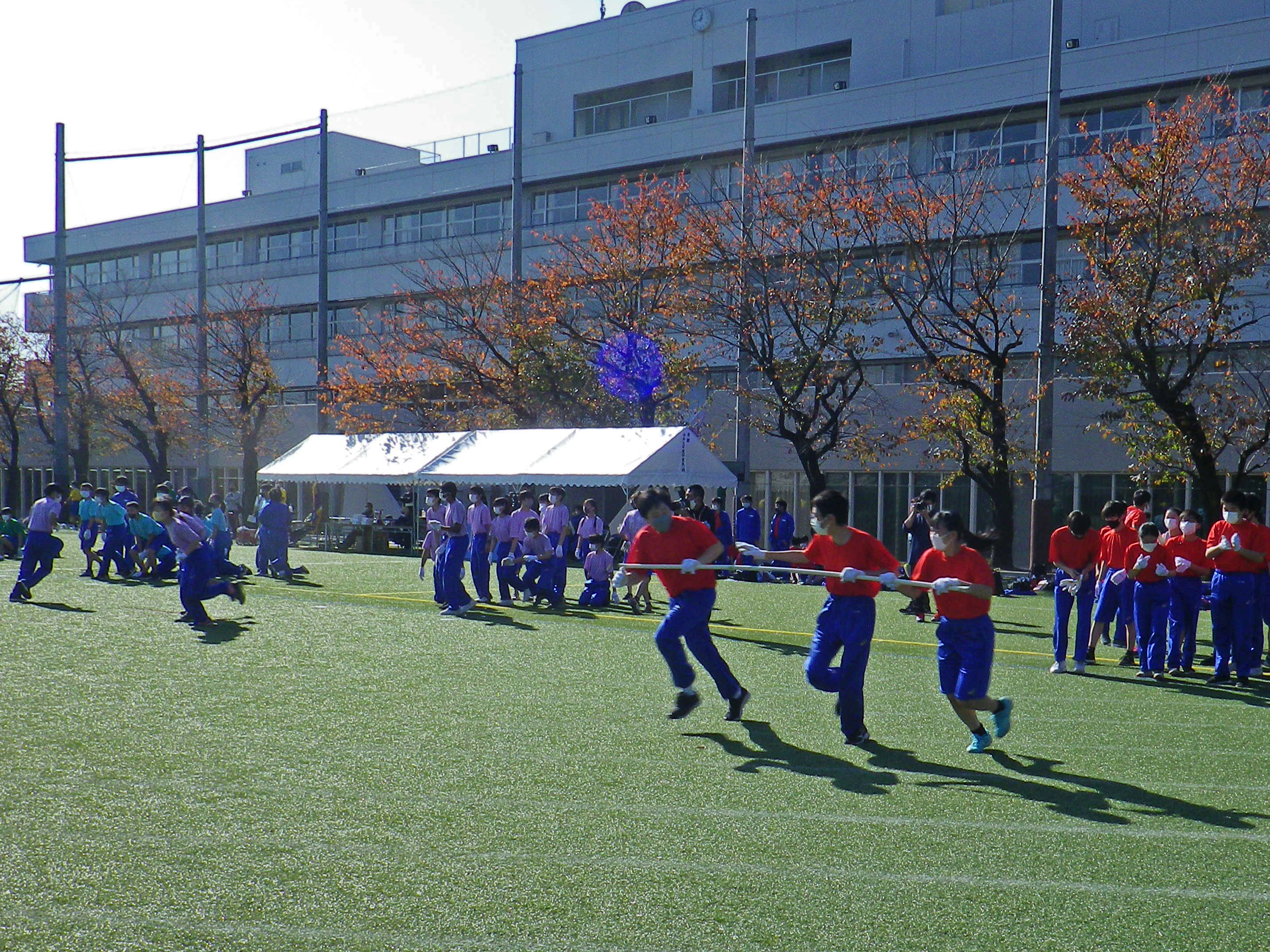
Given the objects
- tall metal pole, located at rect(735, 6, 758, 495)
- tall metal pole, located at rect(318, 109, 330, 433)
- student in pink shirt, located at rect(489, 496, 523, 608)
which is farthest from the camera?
tall metal pole, located at rect(318, 109, 330, 433)

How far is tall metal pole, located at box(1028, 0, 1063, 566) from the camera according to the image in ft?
76.7

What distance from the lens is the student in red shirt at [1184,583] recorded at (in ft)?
38.5

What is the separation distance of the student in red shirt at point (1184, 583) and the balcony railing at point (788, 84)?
963 inches

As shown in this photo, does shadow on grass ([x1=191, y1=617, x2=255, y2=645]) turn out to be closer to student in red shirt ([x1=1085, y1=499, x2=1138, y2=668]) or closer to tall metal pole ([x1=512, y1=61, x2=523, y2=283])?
student in red shirt ([x1=1085, y1=499, x2=1138, y2=668])

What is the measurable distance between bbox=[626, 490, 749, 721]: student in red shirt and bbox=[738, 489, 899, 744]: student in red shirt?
0.97 meters

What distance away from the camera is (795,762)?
7.88m

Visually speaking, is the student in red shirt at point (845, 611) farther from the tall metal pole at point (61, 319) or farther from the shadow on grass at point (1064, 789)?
the tall metal pole at point (61, 319)

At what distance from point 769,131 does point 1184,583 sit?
25.1m

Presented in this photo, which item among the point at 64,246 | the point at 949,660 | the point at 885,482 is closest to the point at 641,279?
the point at 885,482

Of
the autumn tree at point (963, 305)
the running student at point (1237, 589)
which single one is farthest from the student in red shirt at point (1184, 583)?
the autumn tree at point (963, 305)

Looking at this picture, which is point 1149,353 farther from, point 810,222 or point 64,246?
point 64,246

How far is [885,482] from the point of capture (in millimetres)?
30781

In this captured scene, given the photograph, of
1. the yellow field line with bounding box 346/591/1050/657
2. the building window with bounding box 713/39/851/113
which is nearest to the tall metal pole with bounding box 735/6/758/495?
the building window with bounding box 713/39/851/113

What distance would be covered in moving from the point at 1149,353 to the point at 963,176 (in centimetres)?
841
